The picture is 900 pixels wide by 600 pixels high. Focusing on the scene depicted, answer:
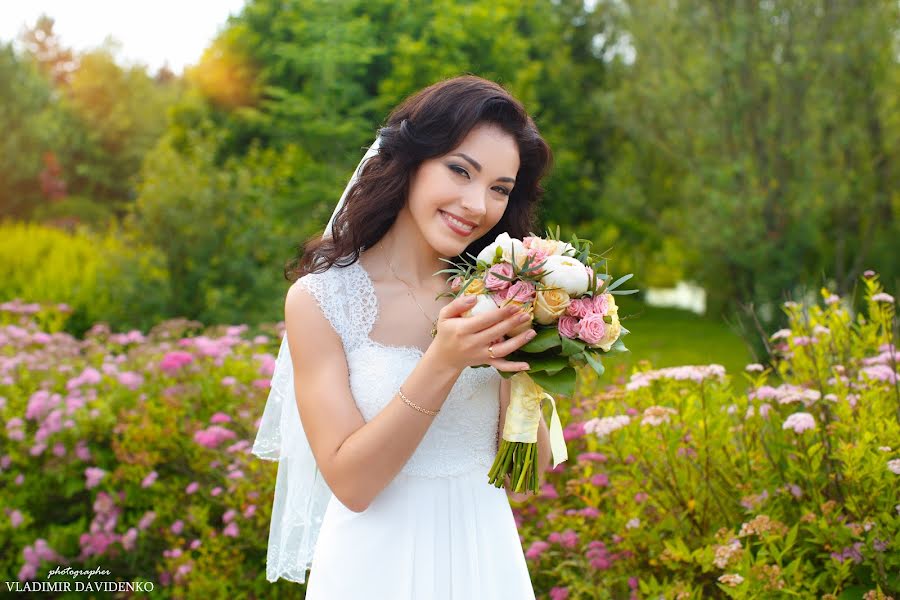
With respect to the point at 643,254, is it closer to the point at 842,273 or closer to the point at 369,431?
the point at 842,273

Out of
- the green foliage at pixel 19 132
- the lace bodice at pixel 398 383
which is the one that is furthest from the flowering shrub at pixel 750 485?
the green foliage at pixel 19 132

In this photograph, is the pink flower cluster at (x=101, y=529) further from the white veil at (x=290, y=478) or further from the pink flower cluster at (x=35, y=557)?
the white veil at (x=290, y=478)

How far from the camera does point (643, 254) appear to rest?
24.0m

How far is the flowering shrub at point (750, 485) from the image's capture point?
111 inches

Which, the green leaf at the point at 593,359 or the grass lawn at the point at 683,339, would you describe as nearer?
the green leaf at the point at 593,359

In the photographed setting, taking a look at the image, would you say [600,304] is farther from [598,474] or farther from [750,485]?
[598,474]

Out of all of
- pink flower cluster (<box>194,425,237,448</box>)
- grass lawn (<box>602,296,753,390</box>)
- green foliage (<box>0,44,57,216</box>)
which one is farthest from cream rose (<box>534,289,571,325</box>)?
green foliage (<box>0,44,57,216</box>)

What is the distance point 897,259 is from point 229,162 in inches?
443

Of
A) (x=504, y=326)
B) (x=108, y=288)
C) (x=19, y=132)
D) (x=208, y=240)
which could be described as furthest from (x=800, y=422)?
(x=19, y=132)

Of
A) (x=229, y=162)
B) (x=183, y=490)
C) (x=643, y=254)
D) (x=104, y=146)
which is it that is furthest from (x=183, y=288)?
(x=104, y=146)

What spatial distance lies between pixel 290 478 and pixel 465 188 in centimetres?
Result: 109

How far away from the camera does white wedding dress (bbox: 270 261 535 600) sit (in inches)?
84.1

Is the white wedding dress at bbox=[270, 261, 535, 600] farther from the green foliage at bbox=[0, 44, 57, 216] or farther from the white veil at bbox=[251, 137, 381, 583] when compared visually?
the green foliage at bbox=[0, 44, 57, 216]

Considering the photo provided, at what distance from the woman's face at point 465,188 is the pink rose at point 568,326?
1.28ft
